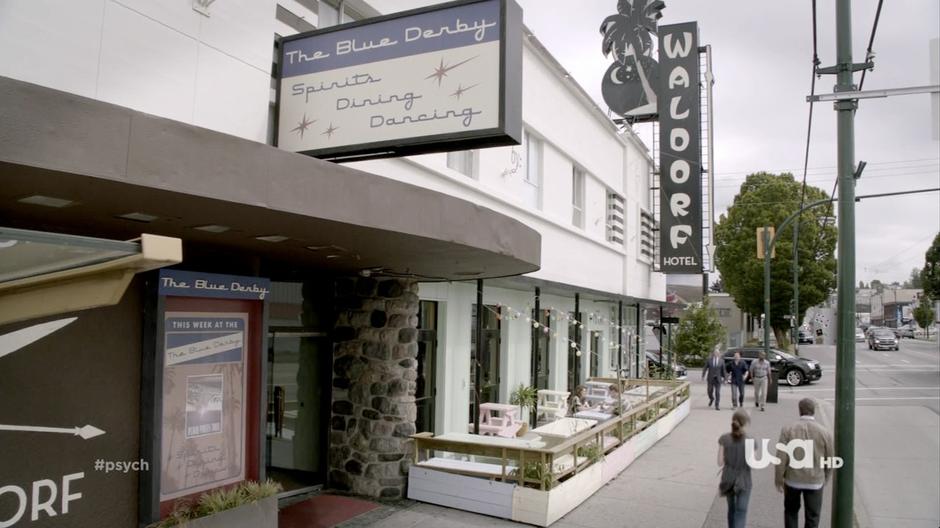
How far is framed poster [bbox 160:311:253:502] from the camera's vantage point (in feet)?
19.6

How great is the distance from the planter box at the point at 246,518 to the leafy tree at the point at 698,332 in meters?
29.7

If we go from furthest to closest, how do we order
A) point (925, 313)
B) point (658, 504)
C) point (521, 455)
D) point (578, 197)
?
point (925, 313) < point (578, 197) < point (658, 504) < point (521, 455)

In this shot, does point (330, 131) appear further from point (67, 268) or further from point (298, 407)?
point (298, 407)

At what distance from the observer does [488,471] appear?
8.44 metres

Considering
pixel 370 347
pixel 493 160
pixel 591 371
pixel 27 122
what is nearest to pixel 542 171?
pixel 493 160

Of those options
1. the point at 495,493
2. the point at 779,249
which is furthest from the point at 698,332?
the point at 495,493

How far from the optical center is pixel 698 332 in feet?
111

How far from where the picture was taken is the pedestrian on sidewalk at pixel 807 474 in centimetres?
677

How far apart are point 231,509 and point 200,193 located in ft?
10.4

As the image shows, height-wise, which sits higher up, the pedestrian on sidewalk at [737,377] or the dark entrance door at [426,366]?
the dark entrance door at [426,366]

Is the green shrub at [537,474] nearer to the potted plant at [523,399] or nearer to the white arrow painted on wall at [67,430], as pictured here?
the white arrow painted on wall at [67,430]

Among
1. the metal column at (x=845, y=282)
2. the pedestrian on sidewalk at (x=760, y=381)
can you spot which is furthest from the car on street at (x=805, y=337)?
the metal column at (x=845, y=282)

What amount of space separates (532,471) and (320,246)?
12.6 ft

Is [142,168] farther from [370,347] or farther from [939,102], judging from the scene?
[939,102]
